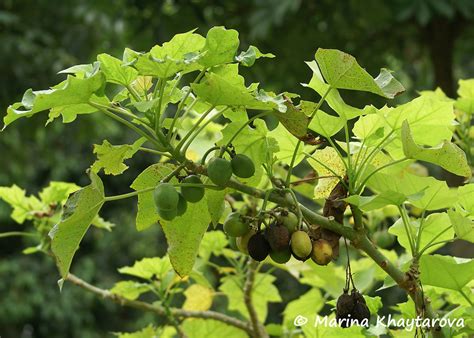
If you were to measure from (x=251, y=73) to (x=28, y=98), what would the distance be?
2389mm

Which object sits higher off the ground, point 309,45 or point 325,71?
point 325,71

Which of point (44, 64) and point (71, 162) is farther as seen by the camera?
point (71, 162)

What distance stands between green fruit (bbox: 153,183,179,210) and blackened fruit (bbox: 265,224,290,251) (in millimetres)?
84

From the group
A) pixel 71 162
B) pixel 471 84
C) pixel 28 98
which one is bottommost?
pixel 71 162

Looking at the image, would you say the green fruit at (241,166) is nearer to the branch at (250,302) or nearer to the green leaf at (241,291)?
the branch at (250,302)

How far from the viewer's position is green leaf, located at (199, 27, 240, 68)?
2.37 feet

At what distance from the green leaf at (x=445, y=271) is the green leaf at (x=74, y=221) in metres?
0.30

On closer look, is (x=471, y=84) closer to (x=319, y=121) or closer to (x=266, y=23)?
(x=319, y=121)

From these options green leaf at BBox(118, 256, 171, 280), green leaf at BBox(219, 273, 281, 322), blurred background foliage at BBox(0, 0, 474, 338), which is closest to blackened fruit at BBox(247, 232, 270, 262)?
green leaf at BBox(118, 256, 171, 280)

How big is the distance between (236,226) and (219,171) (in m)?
0.07

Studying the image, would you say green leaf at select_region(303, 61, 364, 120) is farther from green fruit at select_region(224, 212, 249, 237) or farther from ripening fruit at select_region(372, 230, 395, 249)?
ripening fruit at select_region(372, 230, 395, 249)

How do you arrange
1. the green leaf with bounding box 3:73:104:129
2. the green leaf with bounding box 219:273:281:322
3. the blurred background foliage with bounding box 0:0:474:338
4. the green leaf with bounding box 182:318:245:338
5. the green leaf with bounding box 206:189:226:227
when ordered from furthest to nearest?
the blurred background foliage with bounding box 0:0:474:338
the green leaf with bounding box 219:273:281:322
the green leaf with bounding box 182:318:245:338
the green leaf with bounding box 206:189:226:227
the green leaf with bounding box 3:73:104:129

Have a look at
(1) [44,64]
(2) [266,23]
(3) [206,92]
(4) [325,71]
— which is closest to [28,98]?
(3) [206,92]

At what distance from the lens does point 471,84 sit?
129 centimetres
